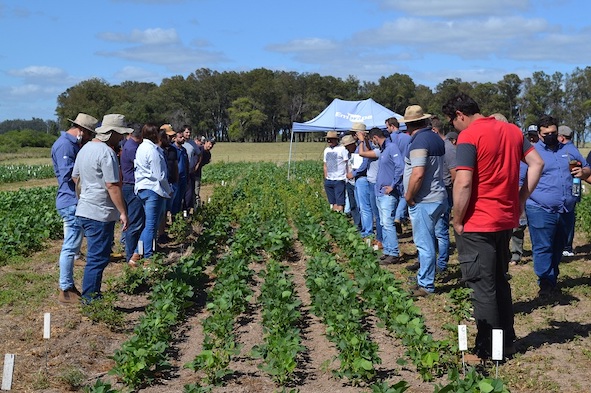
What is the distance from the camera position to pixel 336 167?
13266mm

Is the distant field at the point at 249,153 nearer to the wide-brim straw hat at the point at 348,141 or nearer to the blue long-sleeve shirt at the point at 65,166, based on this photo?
the wide-brim straw hat at the point at 348,141

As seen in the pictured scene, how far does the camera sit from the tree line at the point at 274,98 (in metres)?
79.1

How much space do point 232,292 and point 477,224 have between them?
2.64 m

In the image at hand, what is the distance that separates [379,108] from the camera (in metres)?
23.8

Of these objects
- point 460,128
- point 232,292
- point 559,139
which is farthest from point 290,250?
point 460,128

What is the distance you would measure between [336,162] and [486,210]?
799 cm

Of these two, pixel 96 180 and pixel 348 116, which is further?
pixel 348 116

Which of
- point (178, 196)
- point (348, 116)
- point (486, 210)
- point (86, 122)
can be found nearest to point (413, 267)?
point (486, 210)

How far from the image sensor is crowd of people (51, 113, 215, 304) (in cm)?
661

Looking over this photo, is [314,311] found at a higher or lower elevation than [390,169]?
lower

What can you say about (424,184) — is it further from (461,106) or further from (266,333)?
(266,333)

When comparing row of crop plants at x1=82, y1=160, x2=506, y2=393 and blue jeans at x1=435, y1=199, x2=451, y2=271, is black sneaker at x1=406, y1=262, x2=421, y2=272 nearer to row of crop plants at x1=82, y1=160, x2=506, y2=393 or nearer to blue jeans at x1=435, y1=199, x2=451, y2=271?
blue jeans at x1=435, y1=199, x2=451, y2=271

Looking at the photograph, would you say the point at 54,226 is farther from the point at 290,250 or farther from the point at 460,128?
the point at 460,128

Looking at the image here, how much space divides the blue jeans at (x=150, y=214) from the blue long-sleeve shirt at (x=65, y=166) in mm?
1636
